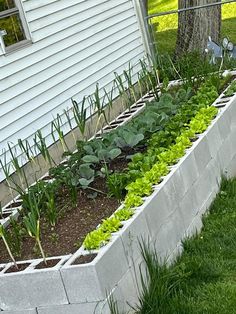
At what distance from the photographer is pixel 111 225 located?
4.44 meters

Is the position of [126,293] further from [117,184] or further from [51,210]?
[117,184]

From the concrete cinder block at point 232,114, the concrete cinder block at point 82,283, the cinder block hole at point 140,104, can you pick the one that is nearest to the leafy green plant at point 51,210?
the concrete cinder block at point 82,283

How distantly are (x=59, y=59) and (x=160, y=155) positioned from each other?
293 cm

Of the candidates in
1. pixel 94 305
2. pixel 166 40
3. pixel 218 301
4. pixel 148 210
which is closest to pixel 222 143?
pixel 148 210

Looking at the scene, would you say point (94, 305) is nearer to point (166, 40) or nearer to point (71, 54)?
point (71, 54)

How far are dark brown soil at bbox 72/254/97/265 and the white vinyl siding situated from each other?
104 inches

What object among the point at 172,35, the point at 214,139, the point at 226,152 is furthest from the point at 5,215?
the point at 172,35

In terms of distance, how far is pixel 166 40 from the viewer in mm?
15398

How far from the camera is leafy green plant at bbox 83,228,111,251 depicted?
14.0 feet

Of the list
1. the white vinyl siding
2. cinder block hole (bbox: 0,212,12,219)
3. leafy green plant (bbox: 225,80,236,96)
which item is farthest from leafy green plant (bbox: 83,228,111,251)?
leafy green plant (bbox: 225,80,236,96)

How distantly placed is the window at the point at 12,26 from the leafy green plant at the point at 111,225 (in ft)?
10.4

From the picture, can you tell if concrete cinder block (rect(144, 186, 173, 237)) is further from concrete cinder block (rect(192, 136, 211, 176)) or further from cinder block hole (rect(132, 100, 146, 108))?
cinder block hole (rect(132, 100, 146, 108))

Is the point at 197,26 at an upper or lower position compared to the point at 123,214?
lower

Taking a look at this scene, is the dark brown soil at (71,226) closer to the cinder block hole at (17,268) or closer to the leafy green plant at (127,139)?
the cinder block hole at (17,268)
